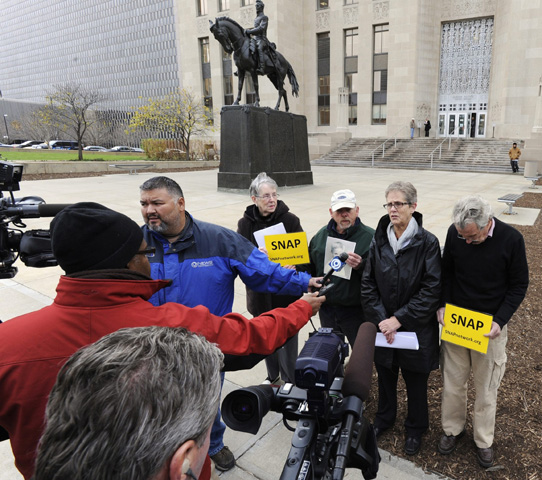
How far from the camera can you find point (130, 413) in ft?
2.58

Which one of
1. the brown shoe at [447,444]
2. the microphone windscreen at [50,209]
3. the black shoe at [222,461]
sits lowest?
the brown shoe at [447,444]

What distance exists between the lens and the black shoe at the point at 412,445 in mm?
2918

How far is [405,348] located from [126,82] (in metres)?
108

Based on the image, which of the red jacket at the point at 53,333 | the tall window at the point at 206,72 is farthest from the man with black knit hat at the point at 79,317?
the tall window at the point at 206,72

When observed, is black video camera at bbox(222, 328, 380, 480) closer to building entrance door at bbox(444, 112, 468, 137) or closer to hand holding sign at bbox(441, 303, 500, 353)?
hand holding sign at bbox(441, 303, 500, 353)

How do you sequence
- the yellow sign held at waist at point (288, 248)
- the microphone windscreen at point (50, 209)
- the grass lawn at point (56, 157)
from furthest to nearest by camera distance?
1. the grass lawn at point (56, 157)
2. the yellow sign held at waist at point (288, 248)
3. the microphone windscreen at point (50, 209)

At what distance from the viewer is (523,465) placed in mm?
2771

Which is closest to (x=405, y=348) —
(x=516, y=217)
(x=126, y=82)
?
(x=516, y=217)

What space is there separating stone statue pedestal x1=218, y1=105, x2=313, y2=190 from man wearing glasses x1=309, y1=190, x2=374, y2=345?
37.7 feet

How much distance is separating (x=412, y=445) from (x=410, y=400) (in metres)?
0.31

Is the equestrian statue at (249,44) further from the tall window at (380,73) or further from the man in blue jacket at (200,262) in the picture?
the tall window at (380,73)

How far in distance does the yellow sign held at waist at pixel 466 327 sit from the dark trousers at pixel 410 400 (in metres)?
0.37

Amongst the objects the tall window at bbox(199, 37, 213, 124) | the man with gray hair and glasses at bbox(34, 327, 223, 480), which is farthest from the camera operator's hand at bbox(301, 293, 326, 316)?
the tall window at bbox(199, 37, 213, 124)

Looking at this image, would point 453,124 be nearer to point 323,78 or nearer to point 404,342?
point 323,78
